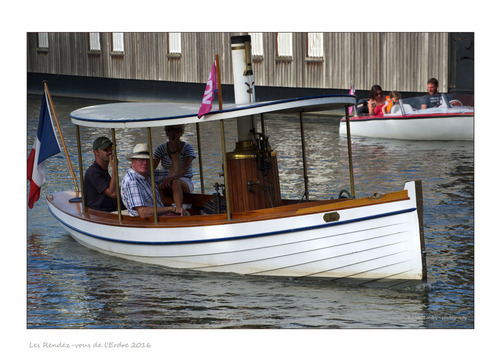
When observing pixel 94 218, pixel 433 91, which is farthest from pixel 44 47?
pixel 94 218

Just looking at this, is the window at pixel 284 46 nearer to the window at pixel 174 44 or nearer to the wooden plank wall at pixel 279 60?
the wooden plank wall at pixel 279 60

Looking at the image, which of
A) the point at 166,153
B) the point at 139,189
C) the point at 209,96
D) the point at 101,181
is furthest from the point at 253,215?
the point at 101,181

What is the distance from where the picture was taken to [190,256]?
9.88 meters

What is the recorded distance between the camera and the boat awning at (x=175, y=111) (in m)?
8.94

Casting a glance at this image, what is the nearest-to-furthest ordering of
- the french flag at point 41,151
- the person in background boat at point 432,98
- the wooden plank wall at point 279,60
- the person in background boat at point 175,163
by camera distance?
1. the person in background boat at point 175,163
2. the french flag at point 41,151
3. the person in background boat at point 432,98
4. the wooden plank wall at point 279,60

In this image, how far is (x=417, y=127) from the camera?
21484 mm

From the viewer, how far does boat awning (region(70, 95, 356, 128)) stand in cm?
894

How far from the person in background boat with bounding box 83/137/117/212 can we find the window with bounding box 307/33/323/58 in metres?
15.2

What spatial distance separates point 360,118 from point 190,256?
13.8 metres

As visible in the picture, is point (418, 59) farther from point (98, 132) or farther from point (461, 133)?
point (98, 132)

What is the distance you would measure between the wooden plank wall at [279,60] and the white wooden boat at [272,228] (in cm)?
1169

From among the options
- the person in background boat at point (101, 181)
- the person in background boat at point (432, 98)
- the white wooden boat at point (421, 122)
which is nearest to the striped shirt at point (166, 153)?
the person in background boat at point (101, 181)

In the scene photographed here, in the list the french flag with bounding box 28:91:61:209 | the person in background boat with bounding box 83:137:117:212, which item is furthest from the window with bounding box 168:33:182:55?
the person in background boat with bounding box 83:137:117:212

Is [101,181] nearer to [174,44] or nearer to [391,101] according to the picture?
[391,101]
